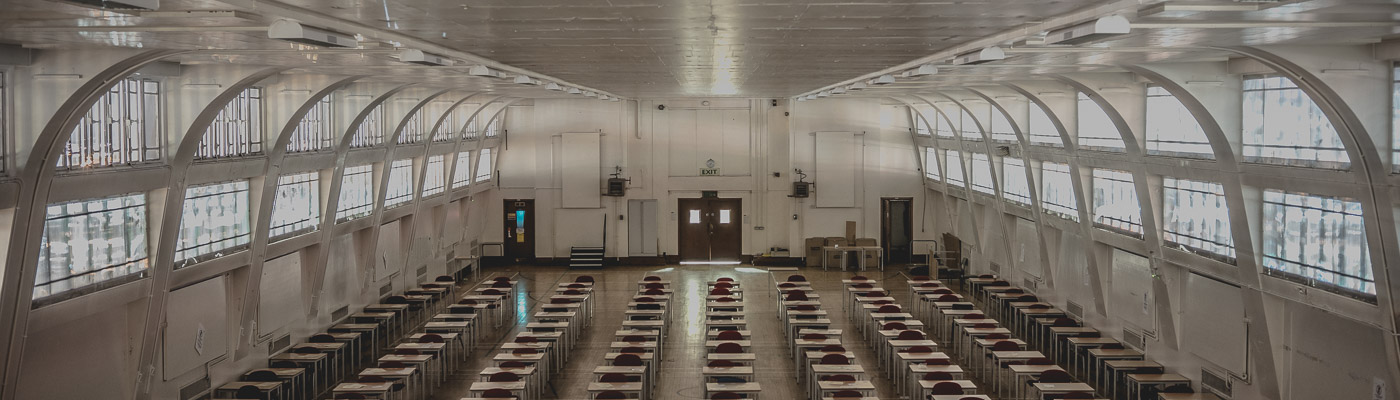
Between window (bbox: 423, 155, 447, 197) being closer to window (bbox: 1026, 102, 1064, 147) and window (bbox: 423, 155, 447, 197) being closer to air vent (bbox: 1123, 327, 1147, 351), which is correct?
window (bbox: 1026, 102, 1064, 147)

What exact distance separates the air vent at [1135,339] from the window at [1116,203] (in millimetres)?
1600

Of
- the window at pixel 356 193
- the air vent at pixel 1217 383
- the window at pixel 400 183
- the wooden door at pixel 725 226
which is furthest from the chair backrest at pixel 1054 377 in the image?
the wooden door at pixel 725 226

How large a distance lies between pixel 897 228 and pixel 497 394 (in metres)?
20.5

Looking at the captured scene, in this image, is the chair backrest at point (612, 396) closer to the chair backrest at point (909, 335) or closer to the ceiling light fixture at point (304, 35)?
the chair backrest at point (909, 335)

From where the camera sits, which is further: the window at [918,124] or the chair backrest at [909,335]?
the window at [918,124]

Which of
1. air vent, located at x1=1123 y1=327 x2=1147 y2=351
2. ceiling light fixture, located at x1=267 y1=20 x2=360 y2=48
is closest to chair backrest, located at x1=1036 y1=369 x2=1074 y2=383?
air vent, located at x1=1123 y1=327 x2=1147 y2=351

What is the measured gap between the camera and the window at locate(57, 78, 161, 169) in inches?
478

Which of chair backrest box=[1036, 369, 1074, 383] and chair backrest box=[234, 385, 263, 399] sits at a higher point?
chair backrest box=[1036, 369, 1074, 383]

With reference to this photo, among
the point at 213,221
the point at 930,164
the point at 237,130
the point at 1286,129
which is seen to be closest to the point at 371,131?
the point at 237,130

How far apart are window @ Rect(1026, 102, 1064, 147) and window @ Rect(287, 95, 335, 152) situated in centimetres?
1259

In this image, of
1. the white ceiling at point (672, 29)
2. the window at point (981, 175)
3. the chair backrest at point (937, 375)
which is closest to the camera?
the white ceiling at point (672, 29)

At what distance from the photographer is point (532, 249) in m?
31.6

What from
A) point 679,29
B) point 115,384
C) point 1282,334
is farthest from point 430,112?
point 1282,334

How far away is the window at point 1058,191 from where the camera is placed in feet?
65.4
